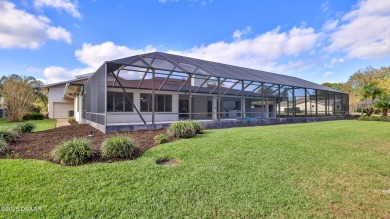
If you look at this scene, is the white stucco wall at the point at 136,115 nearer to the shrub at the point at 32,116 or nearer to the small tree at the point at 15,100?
the small tree at the point at 15,100

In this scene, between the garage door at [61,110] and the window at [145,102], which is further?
the garage door at [61,110]

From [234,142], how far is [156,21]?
37.2ft

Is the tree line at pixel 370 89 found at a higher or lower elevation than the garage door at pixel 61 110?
higher

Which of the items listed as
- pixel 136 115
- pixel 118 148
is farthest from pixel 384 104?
pixel 118 148

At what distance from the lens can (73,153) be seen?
447 cm

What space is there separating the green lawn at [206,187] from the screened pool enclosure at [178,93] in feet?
16.0

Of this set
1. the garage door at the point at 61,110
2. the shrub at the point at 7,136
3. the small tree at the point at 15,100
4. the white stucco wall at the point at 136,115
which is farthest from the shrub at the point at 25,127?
the garage door at the point at 61,110

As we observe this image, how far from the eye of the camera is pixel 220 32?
1750 cm

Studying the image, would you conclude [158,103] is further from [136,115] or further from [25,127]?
[25,127]

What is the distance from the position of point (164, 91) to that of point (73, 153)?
1055 cm

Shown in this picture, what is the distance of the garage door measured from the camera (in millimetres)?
24153

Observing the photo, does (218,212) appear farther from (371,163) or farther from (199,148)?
(371,163)

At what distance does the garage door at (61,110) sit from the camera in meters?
24.2

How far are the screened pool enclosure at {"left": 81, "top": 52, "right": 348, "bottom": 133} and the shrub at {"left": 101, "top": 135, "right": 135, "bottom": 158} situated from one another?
3.72 metres
